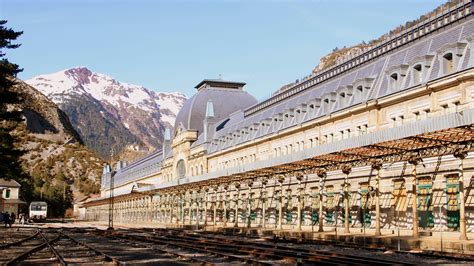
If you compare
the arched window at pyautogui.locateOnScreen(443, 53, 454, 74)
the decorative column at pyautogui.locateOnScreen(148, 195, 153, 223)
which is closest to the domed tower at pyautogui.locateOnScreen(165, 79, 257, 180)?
the decorative column at pyautogui.locateOnScreen(148, 195, 153, 223)

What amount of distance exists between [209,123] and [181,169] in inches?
433

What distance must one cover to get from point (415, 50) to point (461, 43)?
280 inches

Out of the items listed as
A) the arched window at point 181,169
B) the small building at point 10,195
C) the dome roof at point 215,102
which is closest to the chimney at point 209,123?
the dome roof at point 215,102

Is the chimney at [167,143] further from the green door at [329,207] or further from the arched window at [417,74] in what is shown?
the arched window at [417,74]

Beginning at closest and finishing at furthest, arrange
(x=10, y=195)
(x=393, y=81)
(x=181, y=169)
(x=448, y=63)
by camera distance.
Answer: (x=448, y=63) < (x=393, y=81) < (x=181, y=169) < (x=10, y=195)

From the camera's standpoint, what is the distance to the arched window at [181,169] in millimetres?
96387

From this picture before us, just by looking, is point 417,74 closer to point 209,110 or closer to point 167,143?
point 209,110

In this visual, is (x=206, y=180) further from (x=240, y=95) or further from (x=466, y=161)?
(x=240, y=95)

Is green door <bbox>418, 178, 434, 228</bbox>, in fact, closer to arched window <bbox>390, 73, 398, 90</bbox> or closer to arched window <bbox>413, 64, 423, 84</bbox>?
arched window <bbox>413, 64, 423, 84</bbox>

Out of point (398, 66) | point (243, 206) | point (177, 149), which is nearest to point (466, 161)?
point (398, 66)

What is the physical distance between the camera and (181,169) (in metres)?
98.1

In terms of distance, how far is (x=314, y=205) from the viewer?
5009 cm

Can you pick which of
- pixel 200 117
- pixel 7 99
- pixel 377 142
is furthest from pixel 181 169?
pixel 377 142

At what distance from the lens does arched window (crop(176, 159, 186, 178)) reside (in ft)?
316
